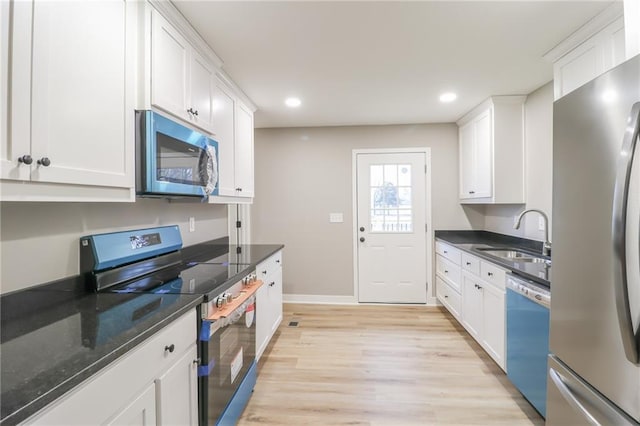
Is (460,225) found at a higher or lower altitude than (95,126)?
lower

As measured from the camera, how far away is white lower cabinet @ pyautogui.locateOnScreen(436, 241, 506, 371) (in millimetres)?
2154

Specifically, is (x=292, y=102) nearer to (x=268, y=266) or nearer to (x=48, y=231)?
(x=268, y=266)

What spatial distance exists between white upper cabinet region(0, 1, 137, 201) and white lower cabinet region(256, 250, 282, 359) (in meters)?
1.25

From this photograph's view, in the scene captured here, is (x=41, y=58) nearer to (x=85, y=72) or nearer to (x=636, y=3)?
(x=85, y=72)

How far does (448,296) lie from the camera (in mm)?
3309

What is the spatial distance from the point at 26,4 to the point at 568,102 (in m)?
1.93

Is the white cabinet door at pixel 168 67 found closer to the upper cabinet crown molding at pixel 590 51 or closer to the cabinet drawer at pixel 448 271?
the upper cabinet crown molding at pixel 590 51

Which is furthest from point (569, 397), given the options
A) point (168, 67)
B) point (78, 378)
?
point (168, 67)

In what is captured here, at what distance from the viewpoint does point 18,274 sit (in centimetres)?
109

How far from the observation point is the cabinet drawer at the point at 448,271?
303 centimetres

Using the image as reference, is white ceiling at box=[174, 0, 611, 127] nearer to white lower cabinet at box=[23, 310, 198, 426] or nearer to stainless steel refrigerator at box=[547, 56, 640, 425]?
stainless steel refrigerator at box=[547, 56, 640, 425]

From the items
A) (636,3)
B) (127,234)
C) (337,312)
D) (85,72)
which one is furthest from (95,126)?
(337,312)

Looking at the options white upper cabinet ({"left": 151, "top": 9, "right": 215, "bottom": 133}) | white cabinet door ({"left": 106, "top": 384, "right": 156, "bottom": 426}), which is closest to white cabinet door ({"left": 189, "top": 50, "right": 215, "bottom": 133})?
white upper cabinet ({"left": 151, "top": 9, "right": 215, "bottom": 133})

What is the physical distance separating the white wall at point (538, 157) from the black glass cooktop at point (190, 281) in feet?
8.78
